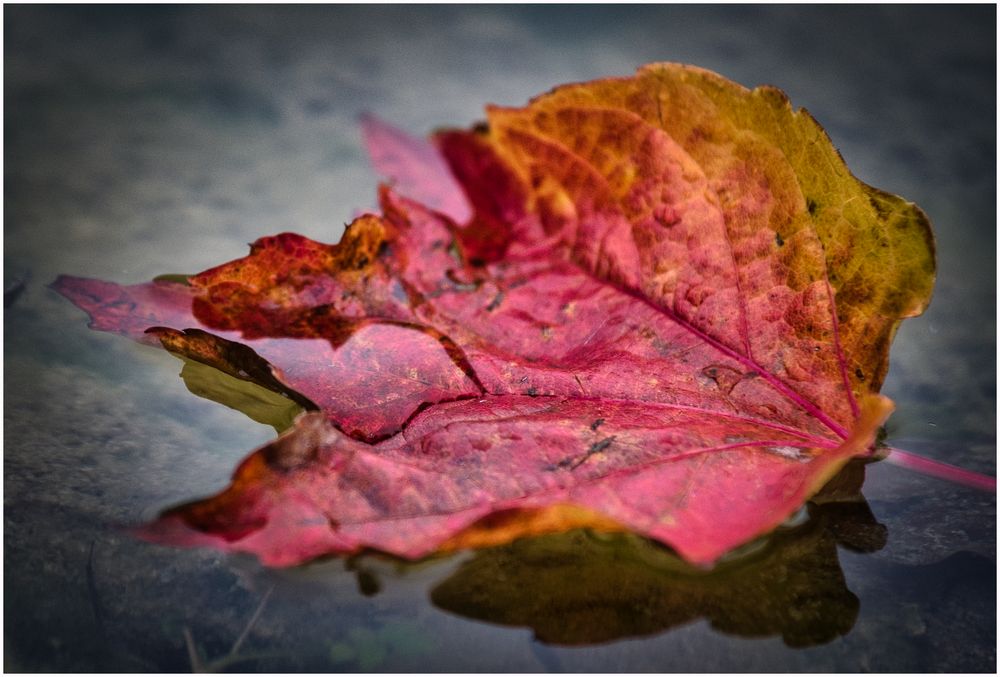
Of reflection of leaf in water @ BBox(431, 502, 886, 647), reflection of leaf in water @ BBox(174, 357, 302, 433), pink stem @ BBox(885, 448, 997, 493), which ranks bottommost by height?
reflection of leaf in water @ BBox(431, 502, 886, 647)

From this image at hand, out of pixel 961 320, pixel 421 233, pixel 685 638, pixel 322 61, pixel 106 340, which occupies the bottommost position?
pixel 685 638

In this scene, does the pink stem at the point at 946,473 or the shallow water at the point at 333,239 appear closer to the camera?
the shallow water at the point at 333,239

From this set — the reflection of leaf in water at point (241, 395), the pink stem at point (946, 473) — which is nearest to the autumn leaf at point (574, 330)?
the reflection of leaf in water at point (241, 395)

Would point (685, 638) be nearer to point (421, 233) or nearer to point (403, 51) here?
point (421, 233)

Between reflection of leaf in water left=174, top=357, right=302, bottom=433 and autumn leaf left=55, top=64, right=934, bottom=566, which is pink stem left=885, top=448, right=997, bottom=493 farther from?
reflection of leaf in water left=174, top=357, right=302, bottom=433

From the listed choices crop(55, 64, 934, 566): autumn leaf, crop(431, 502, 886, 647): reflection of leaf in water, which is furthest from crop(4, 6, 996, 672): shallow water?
crop(55, 64, 934, 566): autumn leaf

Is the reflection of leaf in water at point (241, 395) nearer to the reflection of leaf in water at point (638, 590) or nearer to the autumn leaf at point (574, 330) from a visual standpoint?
the autumn leaf at point (574, 330)

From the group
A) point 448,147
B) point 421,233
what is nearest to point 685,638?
point 421,233
